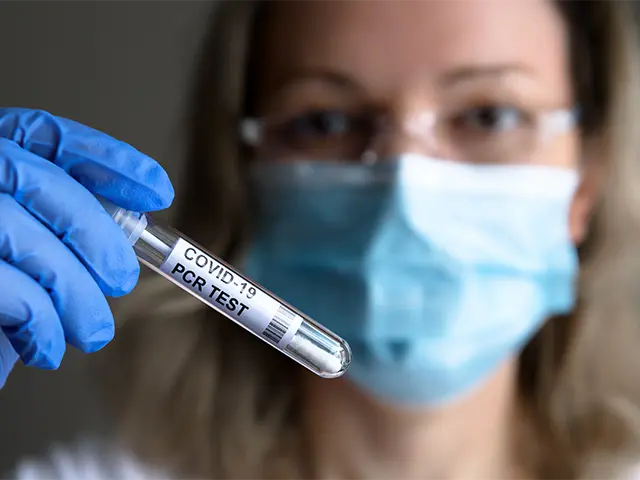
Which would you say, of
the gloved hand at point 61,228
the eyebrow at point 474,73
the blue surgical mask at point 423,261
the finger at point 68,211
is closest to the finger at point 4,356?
the gloved hand at point 61,228

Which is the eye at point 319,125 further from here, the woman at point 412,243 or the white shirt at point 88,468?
the white shirt at point 88,468

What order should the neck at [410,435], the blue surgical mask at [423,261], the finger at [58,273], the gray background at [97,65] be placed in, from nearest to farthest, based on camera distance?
the finger at [58,273] < the blue surgical mask at [423,261] < the neck at [410,435] < the gray background at [97,65]

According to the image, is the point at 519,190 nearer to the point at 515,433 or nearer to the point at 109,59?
the point at 515,433

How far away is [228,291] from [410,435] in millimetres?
545

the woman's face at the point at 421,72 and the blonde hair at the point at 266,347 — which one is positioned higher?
the woman's face at the point at 421,72

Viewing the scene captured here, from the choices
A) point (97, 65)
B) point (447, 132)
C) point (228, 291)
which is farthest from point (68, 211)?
point (97, 65)

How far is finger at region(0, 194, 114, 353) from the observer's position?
572mm

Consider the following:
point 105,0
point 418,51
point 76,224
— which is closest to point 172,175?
point 105,0

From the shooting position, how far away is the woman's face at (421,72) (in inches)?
36.0

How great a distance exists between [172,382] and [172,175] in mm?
440

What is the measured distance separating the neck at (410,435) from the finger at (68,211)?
1.82ft

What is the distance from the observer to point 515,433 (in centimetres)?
114

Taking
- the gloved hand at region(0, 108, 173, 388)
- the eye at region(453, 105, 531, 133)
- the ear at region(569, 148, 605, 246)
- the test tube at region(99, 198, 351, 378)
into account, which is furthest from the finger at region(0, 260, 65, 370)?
the ear at region(569, 148, 605, 246)

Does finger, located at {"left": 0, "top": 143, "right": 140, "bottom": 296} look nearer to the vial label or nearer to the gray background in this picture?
the vial label
